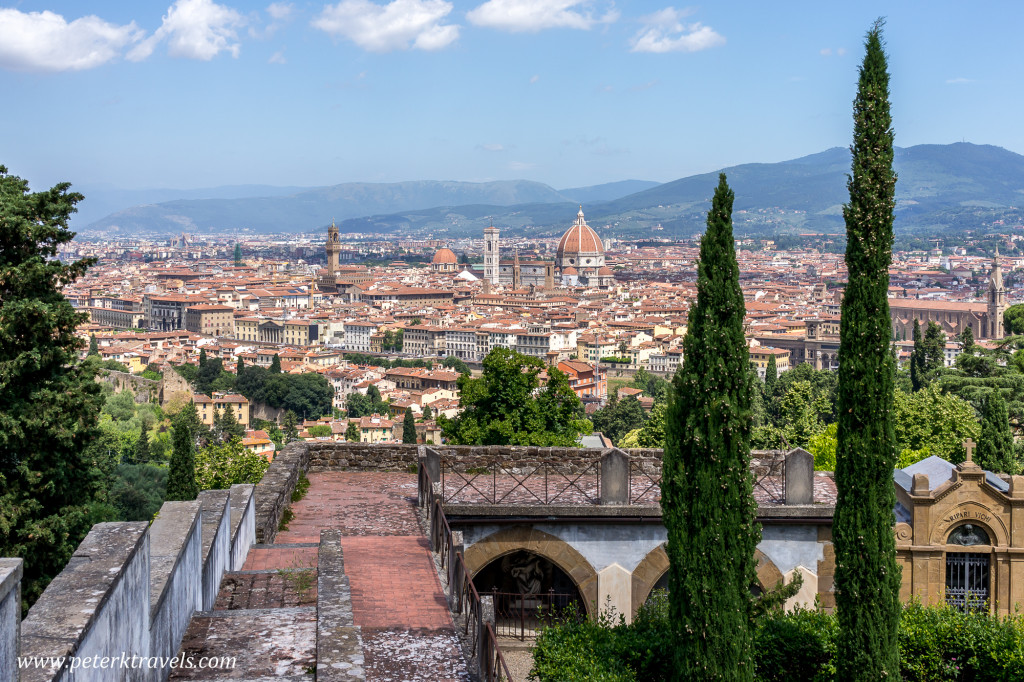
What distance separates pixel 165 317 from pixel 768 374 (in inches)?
3205

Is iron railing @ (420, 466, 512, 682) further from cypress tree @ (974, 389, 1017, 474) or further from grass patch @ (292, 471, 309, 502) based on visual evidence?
cypress tree @ (974, 389, 1017, 474)

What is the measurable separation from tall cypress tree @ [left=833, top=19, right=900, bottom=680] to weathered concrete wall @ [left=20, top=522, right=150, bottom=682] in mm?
3447

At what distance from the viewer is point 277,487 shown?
838cm

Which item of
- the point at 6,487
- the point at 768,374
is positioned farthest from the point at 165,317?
the point at 6,487

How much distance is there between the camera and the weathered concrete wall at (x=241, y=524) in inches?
229

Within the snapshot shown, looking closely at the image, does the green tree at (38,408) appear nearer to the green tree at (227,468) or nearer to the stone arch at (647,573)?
the stone arch at (647,573)

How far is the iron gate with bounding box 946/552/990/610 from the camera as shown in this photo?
7859 mm

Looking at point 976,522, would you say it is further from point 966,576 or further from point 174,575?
point 174,575

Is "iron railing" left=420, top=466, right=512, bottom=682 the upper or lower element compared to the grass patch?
upper

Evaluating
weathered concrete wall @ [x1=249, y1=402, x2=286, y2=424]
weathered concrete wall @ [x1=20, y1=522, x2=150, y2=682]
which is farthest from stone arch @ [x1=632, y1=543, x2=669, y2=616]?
weathered concrete wall @ [x1=249, y1=402, x2=286, y2=424]

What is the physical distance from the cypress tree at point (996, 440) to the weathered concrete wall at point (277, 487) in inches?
420

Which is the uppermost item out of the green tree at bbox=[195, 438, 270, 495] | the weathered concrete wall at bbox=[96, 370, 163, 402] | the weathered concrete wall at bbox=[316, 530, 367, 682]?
the weathered concrete wall at bbox=[316, 530, 367, 682]

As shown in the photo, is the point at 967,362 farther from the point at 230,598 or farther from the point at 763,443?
the point at 230,598

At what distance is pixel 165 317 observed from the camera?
11531 cm
